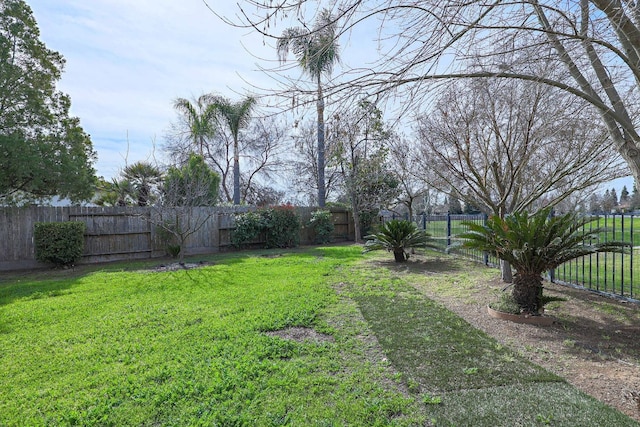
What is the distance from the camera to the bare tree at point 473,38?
93.3 inches

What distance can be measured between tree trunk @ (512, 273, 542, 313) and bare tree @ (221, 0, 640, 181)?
2016 millimetres

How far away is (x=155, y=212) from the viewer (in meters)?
10.6

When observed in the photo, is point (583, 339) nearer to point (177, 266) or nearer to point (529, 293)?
point (529, 293)

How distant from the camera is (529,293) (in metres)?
4.27

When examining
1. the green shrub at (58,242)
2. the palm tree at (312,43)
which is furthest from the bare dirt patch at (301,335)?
the green shrub at (58,242)

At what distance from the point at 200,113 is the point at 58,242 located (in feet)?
37.5

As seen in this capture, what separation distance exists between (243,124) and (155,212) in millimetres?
8572

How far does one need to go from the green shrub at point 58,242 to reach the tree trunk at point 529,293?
10216mm

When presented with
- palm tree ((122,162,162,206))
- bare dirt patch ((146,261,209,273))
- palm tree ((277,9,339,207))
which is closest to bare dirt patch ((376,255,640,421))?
palm tree ((277,9,339,207))

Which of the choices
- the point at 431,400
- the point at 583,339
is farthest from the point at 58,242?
the point at 583,339

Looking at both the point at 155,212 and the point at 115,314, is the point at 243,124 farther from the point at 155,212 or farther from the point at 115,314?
the point at 115,314

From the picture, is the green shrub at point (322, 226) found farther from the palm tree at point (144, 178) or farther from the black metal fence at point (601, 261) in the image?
the palm tree at point (144, 178)

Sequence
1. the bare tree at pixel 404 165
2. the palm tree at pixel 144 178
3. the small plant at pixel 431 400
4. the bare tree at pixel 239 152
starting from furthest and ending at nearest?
the bare tree at pixel 239 152 → the palm tree at pixel 144 178 → the bare tree at pixel 404 165 → the small plant at pixel 431 400

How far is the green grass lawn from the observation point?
2.23 metres
